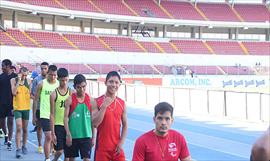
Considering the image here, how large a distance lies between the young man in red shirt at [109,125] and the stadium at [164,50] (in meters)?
8.39

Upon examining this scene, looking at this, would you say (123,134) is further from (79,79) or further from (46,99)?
(46,99)

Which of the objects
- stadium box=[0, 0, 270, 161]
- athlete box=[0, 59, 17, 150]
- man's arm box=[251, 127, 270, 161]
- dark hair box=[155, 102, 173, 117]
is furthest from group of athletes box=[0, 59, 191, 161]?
stadium box=[0, 0, 270, 161]

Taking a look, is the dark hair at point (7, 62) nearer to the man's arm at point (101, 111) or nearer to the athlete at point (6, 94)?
the athlete at point (6, 94)

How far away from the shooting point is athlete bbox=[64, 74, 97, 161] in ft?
19.3

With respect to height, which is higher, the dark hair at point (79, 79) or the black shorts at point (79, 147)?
the dark hair at point (79, 79)

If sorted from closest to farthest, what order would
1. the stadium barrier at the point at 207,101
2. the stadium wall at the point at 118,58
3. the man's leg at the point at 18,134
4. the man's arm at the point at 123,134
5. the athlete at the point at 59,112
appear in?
the man's arm at the point at 123,134 < the athlete at the point at 59,112 < the man's leg at the point at 18,134 < the stadium barrier at the point at 207,101 < the stadium wall at the point at 118,58

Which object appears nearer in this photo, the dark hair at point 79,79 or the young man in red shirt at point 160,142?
the young man in red shirt at point 160,142

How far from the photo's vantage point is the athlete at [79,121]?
19.3ft

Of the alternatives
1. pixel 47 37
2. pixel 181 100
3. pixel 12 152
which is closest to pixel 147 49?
pixel 47 37

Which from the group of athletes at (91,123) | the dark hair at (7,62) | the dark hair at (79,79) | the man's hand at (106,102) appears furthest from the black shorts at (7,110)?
the man's hand at (106,102)

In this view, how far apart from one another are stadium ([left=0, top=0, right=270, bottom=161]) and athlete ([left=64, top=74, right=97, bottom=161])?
24.3 feet

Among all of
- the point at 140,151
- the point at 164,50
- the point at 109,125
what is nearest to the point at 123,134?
the point at 109,125

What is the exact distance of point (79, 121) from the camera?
19.5ft

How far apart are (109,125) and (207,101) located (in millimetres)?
14036
